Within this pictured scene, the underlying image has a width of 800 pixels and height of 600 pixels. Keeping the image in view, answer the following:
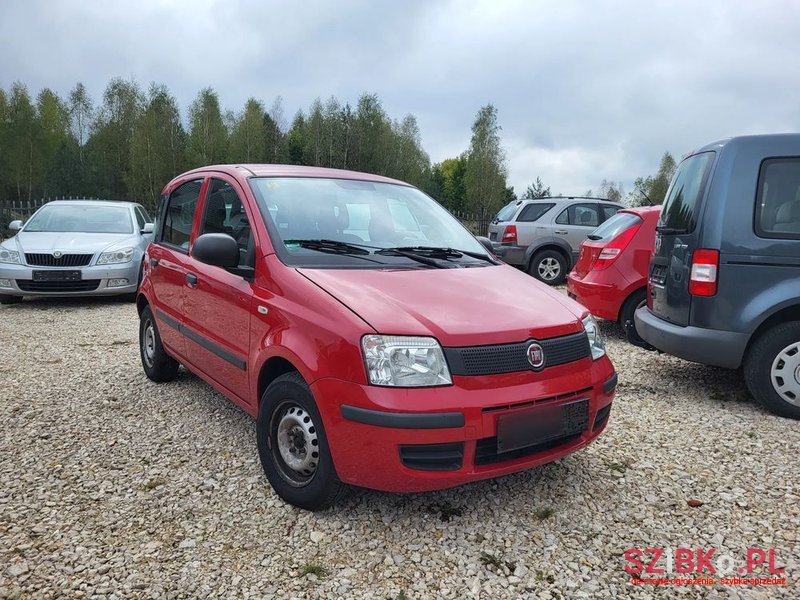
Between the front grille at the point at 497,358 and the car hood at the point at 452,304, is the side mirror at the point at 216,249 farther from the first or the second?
the front grille at the point at 497,358

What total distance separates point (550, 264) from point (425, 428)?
10059mm

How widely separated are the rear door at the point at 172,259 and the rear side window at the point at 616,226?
443 cm

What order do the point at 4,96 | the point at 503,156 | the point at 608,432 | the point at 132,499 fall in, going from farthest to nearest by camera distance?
the point at 503,156 → the point at 4,96 → the point at 608,432 → the point at 132,499

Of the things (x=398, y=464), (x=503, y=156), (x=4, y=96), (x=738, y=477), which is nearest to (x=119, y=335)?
(x=398, y=464)

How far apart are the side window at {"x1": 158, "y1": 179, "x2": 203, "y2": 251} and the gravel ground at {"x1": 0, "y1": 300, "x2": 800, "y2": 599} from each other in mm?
1275

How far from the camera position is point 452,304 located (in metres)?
2.72

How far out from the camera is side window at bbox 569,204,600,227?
11914 mm

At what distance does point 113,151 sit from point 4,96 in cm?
864

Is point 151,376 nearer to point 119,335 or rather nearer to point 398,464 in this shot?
point 119,335

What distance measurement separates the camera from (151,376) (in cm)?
495

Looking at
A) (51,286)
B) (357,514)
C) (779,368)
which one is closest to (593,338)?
(357,514)

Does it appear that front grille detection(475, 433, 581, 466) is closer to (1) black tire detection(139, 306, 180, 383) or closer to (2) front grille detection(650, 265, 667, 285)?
(2) front grille detection(650, 265, 667, 285)

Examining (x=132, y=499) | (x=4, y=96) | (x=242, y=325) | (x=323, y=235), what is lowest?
(x=132, y=499)

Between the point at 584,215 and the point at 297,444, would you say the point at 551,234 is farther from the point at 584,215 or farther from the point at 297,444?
the point at 297,444
